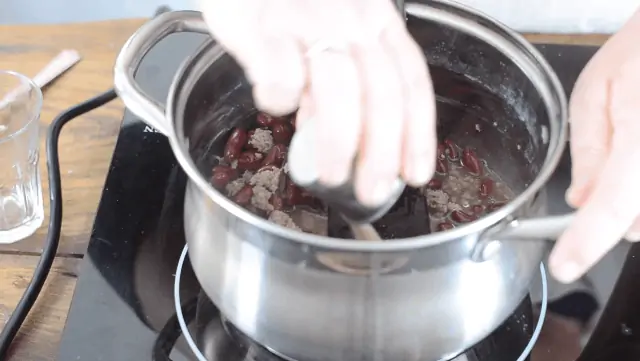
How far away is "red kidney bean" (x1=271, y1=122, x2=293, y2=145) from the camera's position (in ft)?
1.80

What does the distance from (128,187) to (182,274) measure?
0.29 ft

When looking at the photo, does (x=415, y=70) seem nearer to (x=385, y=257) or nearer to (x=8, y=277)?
(x=385, y=257)

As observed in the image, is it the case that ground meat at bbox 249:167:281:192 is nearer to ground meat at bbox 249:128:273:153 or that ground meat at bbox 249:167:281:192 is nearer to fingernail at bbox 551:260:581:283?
ground meat at bbox 249:128:273:153

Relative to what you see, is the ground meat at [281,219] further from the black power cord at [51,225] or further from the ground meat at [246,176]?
the black power cord at [51,225]

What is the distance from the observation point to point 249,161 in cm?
54

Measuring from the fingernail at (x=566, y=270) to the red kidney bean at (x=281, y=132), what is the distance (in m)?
0.23

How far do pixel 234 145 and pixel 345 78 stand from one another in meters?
0.19

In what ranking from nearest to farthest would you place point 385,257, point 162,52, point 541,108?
1. point 385,257
2. point 541,108
3. point 162,52

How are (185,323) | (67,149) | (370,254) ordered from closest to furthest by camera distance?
(370,254) → (185,323) → (67,149)

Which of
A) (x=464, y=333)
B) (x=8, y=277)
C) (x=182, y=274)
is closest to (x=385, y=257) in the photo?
(x=464, y=333)

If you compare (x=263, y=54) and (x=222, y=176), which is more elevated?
(x=263, y=54)

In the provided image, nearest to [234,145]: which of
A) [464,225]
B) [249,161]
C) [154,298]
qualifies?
[249,161]

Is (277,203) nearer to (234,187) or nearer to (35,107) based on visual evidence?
(234,187)

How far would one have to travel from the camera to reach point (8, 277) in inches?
21.0
